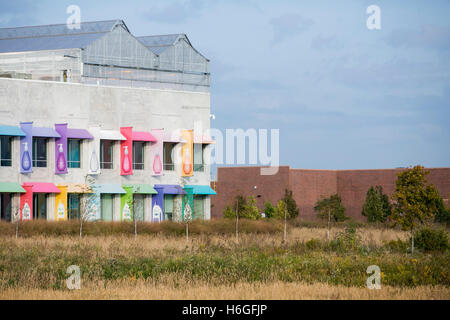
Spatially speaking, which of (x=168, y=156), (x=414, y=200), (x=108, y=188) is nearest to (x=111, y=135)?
(x=108, y=188)

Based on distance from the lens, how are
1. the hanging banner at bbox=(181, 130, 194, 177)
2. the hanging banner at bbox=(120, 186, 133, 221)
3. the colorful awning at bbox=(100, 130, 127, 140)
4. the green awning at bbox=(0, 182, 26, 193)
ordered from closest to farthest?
the green awning at bbox=(0, 182, 26, 193)
the colorful awning at bbox=(100, 130, 127, 140)
the hanging banner at bbox=(120, 186, 133, 221)
the hanging banner at bbox=(181, 130, 194, 177)

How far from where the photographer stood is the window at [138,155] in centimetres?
4831

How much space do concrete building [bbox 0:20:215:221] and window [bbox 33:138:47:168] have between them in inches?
2.4

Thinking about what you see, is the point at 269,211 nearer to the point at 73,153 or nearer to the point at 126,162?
the point at 126,162

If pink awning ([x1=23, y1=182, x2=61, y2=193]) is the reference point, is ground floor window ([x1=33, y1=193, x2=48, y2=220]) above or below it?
below

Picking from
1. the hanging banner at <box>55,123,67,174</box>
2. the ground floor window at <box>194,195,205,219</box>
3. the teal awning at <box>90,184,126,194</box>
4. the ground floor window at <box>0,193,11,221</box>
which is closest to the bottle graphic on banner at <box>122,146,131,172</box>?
the teal awning at <box>90,184,126,194</box>

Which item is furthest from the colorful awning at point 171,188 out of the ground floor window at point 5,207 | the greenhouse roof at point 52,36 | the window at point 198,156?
the greenhouse roof at point 52,36

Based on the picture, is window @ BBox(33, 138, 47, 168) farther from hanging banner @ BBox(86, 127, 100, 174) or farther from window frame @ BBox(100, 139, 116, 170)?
window frame @ BBox(100, 139, 116, 170)

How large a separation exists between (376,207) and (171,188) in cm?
1864

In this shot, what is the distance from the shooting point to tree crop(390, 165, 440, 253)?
3428cm

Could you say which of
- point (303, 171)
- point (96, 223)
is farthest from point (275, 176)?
point (96, 223)

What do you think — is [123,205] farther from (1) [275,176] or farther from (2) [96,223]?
(1) [275,176]

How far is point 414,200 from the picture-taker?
114ft
